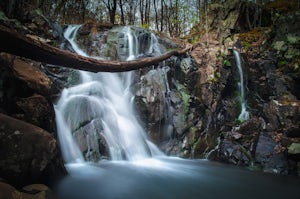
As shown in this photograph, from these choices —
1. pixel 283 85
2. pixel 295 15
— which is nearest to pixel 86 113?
pixel 283 85

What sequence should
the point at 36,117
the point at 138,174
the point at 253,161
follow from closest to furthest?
the point at 36,117 < the point at 138,174 < the point at 253,161

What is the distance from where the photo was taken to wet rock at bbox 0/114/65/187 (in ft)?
12.0

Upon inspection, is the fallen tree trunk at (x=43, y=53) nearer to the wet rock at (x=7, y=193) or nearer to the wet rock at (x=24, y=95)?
the wet rock at (x=24, y=95)

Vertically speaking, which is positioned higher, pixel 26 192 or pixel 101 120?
pixel 101 120

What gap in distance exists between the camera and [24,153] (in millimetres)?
3783

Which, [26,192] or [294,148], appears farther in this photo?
[294,148]

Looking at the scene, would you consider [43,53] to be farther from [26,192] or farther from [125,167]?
[125,167]

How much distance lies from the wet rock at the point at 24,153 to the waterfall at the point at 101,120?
1.86 m

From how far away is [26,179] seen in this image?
3.79m

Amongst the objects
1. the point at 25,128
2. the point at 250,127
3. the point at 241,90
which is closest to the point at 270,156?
the point at 250,127

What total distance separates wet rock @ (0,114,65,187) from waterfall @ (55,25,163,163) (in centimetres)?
186

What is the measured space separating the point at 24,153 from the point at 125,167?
2.75m

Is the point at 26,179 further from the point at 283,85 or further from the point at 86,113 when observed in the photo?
the point at 283,85

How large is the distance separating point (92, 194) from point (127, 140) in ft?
10.3
